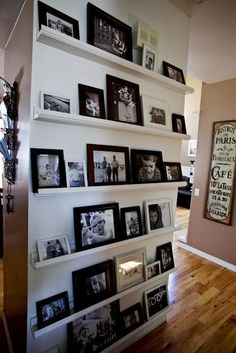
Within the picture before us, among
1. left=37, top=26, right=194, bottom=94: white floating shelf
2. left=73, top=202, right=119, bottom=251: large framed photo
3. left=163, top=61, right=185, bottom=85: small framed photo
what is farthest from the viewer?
left=163, top=61, right=185, bottom=85: small framed photo

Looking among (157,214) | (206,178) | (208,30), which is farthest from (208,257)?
(208,30)

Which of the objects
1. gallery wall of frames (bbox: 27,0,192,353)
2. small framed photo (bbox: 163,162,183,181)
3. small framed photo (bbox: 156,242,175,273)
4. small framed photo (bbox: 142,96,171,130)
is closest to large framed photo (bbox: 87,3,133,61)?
gallery wall of frames (bbox: 27,0,192,353)

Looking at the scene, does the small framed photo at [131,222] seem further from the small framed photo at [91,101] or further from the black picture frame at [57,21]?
the black picture frame at [57,21]

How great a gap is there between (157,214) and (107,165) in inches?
24.5

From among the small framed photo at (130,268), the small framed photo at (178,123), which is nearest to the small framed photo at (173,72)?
the small framed photo at (178,123)

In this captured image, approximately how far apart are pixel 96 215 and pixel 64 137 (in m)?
0.51

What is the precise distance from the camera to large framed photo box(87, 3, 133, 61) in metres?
1.21

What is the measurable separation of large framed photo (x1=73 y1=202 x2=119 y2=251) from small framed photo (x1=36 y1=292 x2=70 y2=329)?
31 cm

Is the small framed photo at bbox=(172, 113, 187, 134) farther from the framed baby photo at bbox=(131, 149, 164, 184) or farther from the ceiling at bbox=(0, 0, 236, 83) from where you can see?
the ceiling at bbox=(0, 0, 236, 83)

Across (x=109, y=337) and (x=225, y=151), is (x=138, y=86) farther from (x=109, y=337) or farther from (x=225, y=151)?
(x=225, y=151)

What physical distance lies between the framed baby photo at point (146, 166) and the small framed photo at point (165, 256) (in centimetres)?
60

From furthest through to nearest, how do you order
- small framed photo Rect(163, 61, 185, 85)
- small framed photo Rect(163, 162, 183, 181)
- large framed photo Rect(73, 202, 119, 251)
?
small framed photo Rect(163, 162, 183, 181) → small framed photo Rect(163, 61, 185, 85) → large framed photo Rect(73, 202, 119, 251)

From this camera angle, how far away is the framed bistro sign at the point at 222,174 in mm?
2855

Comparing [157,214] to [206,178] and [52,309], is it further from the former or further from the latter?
[206,178]
